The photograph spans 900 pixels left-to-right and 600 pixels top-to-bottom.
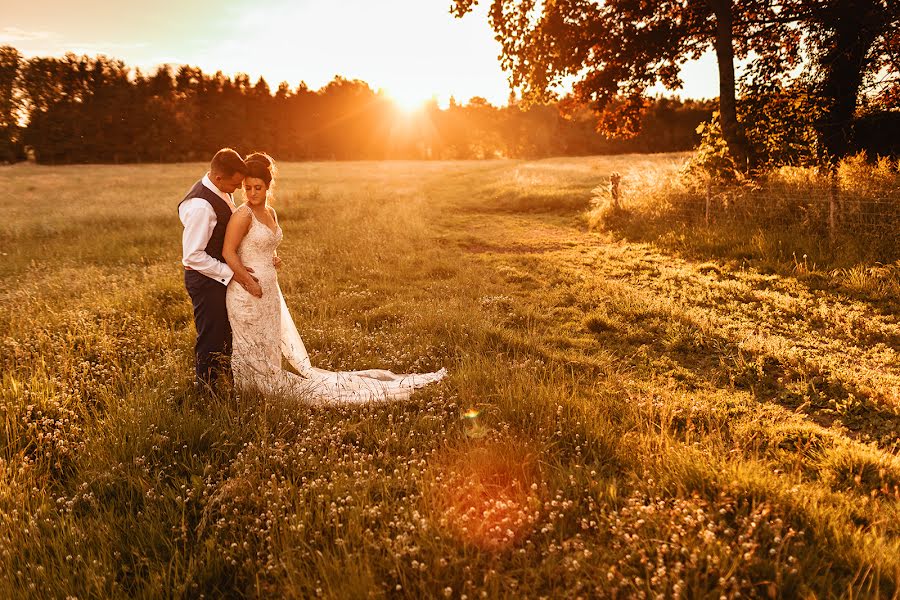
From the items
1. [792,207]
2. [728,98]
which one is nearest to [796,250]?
[792,207]

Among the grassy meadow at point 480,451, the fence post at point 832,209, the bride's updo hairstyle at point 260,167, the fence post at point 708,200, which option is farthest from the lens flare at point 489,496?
the fence post at point 708,200

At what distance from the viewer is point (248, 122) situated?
283ft

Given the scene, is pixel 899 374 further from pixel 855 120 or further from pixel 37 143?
pixel 37 143

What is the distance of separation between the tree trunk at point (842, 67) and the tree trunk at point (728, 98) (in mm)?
1839

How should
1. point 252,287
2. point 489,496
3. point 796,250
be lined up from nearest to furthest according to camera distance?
point 489,496
point 252,287
point 796,250

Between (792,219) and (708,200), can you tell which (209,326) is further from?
(708,200)

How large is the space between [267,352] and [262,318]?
0.38 meters

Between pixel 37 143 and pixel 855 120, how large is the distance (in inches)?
3436

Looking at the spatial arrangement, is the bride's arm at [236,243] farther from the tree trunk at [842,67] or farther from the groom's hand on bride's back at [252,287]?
the tree trunk at [842,67]

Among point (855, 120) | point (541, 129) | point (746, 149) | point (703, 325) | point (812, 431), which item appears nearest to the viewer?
point (812, 431)

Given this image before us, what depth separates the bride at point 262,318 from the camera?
503cm

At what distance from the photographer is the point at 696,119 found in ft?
240

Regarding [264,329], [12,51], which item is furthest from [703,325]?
[12,51]

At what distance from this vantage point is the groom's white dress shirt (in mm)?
4836
